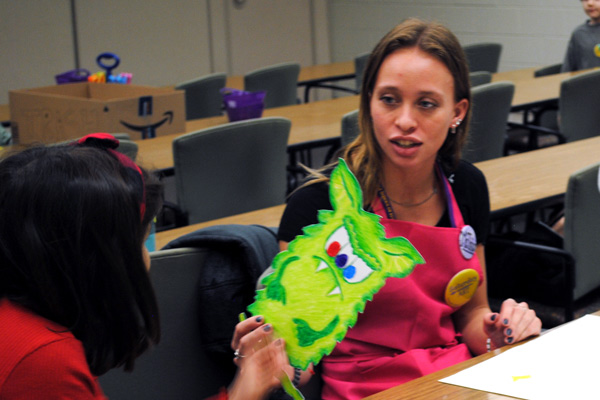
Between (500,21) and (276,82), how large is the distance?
110 inches

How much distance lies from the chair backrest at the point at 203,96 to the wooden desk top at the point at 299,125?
2.27 feet

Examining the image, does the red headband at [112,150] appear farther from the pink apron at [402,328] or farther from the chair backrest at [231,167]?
the chair backrest at [231,167]

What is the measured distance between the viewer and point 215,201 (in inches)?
112

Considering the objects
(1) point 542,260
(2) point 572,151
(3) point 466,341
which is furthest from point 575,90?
(3) point 466,341

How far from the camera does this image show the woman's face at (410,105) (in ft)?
4.45

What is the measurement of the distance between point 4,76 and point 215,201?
4.35 metres

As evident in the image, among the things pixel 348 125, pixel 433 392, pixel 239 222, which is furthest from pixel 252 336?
pixel 348 125

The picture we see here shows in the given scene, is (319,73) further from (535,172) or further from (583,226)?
(583,226)

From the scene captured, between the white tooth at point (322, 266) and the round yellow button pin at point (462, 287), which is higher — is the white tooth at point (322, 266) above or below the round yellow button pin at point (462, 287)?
above

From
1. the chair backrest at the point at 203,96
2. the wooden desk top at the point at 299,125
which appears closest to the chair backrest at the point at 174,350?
the wooden desk top at the point at 299,125

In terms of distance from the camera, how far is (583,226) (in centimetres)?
209

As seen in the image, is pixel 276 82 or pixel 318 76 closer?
pixel 276 82

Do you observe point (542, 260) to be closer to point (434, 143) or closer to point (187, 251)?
point (434, 143)

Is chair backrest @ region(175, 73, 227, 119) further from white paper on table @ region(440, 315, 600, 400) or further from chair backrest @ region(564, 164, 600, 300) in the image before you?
white paper on table @ region(440, 315, 600, 400)
